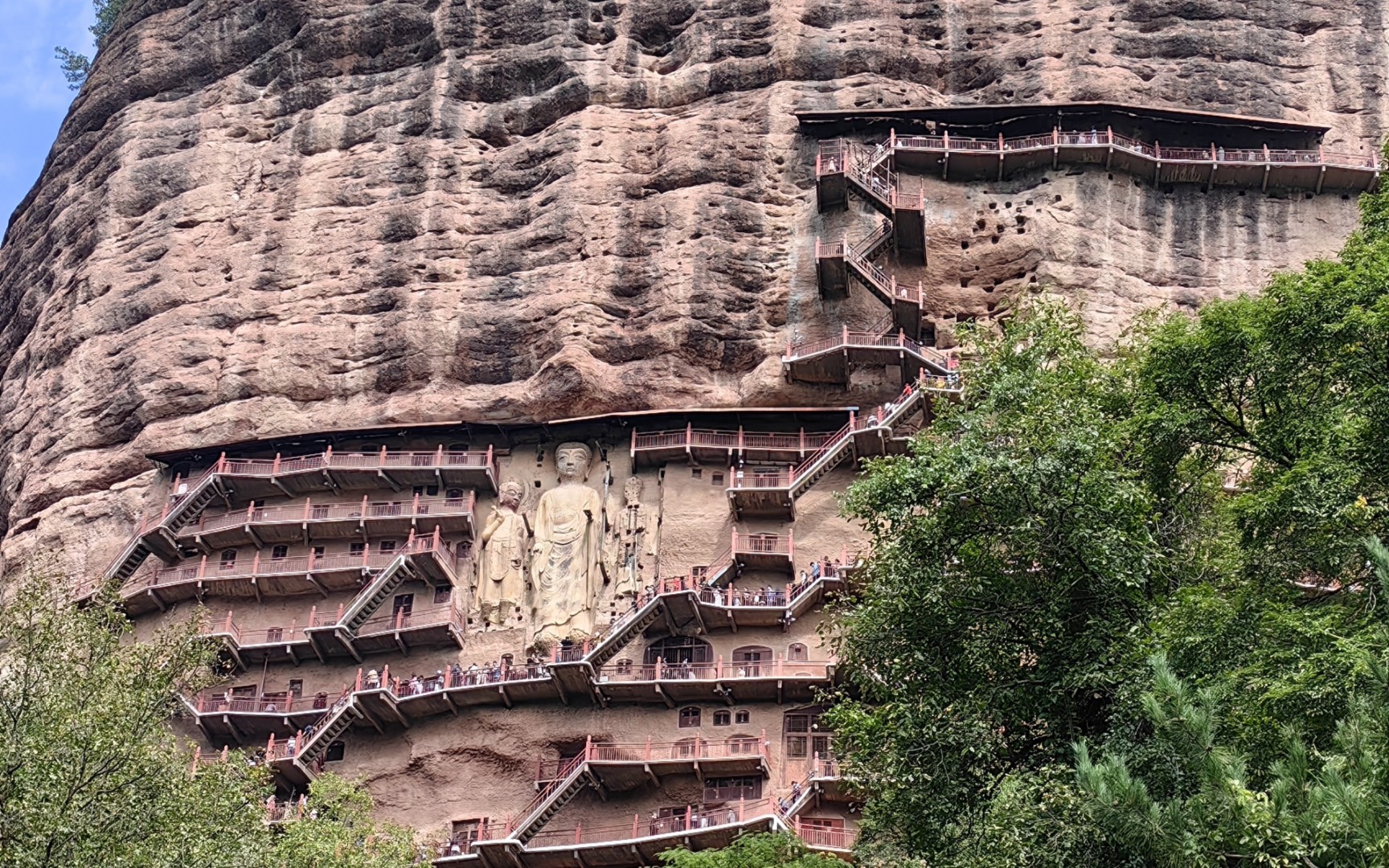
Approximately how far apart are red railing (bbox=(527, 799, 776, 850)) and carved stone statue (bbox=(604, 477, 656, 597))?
230 inches

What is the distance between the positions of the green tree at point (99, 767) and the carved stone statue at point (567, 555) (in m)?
14.7

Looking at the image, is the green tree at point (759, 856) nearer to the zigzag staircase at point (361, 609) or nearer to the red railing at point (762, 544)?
the red railing at point (762, 544)

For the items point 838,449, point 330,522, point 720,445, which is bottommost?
point 330,522

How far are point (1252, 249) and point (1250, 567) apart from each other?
25937mm

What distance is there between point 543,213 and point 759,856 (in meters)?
22.5

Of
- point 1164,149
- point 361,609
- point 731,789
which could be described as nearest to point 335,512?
point 361,609

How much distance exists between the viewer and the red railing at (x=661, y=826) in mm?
37812

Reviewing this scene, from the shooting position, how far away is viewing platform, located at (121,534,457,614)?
146ft

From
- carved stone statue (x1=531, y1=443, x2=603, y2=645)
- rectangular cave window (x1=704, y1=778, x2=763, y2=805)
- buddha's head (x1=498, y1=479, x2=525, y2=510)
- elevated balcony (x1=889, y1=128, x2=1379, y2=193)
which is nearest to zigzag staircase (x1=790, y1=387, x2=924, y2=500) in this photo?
carved stone statue (x1=531, y1=443, x2=603, y2=645)

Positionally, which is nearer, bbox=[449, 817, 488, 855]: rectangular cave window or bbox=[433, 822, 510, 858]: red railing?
bbox=[433, 822, 510, 858]: red railing

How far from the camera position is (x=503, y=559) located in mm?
44375

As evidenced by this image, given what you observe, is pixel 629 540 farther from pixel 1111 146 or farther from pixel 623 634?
pixel 1111 146

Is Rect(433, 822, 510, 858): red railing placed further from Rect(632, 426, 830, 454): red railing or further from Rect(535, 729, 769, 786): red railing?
Rect(632, 426, 830, 454): red railing

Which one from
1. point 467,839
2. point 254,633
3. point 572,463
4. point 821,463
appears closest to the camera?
point 467,839
